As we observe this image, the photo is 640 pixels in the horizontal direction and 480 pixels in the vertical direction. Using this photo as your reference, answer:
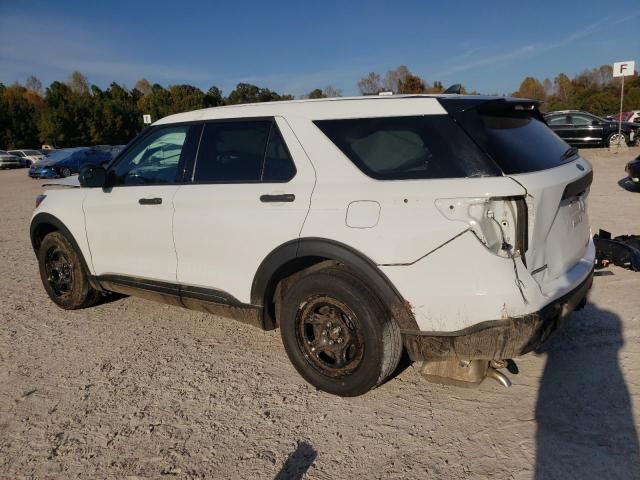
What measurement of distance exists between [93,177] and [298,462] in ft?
9.70

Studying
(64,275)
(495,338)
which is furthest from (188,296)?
(495,338)

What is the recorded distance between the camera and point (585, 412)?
9.57 ft

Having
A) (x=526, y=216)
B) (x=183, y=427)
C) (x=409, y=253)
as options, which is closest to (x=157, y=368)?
(x=183, y=427)

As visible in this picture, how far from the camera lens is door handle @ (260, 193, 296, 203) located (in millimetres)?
3205

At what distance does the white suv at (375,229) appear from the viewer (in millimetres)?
2637

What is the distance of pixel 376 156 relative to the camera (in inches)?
119

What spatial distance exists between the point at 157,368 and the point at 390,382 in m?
1.73

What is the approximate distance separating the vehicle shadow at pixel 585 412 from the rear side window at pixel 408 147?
1462mm

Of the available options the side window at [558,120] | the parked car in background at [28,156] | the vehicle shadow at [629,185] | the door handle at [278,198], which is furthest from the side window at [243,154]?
the parked car in background at [28,156]

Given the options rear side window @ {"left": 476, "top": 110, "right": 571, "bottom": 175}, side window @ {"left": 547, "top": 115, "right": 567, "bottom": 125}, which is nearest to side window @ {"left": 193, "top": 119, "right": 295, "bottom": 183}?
rear side window @ {"left": 476, "top": 110, "right": 571, "bottom": 175}

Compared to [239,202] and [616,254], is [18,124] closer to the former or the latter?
[239,202]

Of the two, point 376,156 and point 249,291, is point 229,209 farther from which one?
point 376,156

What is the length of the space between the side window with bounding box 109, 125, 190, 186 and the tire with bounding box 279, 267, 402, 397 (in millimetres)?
1532

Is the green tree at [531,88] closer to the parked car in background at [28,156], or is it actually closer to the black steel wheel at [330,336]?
the parked car in background at [28,156]
